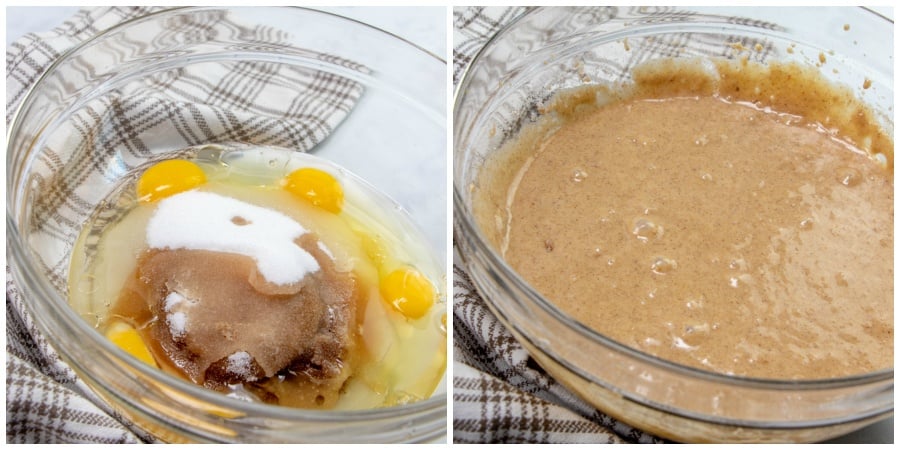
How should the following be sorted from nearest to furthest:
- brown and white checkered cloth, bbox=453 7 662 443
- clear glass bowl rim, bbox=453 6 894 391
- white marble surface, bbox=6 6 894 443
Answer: clear glass bowl rim, bbox=453 6 894 391, brown and white checkered cloth, bbox=453 7 662 443, white marble surface, bbox=6 6 894 443

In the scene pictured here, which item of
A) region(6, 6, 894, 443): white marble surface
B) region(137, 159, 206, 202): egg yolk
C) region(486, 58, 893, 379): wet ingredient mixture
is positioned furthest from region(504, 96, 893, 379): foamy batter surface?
region(137, 159, 206, 202): egg yolk

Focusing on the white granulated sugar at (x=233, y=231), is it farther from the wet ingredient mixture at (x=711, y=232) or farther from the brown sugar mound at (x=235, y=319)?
the wet ingredient mixture at (x=711, y=232)

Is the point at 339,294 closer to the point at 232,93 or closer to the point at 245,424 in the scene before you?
the point at 245,424

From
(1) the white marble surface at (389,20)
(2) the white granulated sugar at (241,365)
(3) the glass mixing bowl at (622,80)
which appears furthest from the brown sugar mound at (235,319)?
(1) the white marble surface at (389,20)

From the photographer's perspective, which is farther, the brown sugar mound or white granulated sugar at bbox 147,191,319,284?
white granulated sugar at bbox 147,191,319,284

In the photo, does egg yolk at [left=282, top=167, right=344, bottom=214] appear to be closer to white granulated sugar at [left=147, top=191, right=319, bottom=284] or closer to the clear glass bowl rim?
white granulated sugar at [left=147, top=191, right=319, bottom=284]

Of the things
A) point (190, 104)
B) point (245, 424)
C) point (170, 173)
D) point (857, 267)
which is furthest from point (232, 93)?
point (857, 267)

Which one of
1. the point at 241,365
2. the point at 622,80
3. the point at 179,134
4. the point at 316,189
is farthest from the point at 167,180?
the point at 622,80
